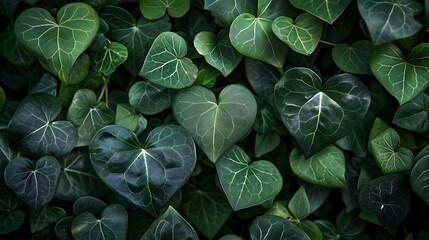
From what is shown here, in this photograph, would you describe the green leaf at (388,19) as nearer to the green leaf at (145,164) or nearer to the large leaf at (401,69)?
the large leaf at (401,69)

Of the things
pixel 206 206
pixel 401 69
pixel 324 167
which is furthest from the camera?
pixel 206 206

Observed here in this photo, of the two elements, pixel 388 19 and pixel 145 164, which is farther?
pixel 145 164

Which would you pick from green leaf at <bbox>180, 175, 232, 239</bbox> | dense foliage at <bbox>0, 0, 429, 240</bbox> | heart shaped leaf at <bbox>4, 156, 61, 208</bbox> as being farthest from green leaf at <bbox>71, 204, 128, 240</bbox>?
green leaf at <bbox>180, 175, 232, 239</bbox>

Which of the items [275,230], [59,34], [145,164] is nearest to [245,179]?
[275,230]

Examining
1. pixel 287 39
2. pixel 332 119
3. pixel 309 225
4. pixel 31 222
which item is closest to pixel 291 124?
pixel 332 119

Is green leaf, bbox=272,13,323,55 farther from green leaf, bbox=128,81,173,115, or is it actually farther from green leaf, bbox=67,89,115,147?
green leaf, bbox=67,89,115,147

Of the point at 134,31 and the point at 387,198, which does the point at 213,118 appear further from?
the point at 387,198
